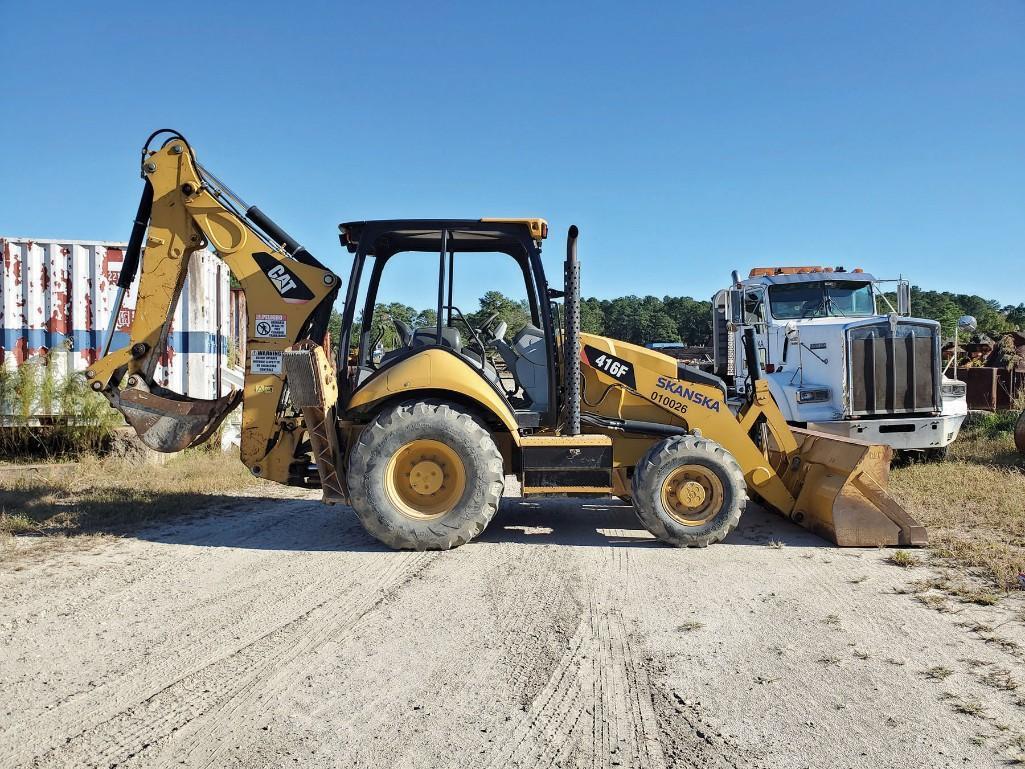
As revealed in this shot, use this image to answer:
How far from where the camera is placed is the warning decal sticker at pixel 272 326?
21.0ft

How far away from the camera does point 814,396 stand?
31.4 feet

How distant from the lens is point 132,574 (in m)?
5.38

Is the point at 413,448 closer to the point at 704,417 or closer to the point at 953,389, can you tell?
the point at 704,417

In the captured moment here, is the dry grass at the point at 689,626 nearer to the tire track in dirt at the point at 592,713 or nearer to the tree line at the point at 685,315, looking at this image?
the tire track in dirt at the point at 592,713

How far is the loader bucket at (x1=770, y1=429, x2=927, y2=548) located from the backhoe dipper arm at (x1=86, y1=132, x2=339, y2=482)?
4.42 m

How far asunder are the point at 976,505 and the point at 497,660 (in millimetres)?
5807

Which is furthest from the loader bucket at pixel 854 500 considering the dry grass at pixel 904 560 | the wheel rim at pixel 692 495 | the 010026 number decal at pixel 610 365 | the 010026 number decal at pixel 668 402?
the 010026 number decal at pixel 610 365

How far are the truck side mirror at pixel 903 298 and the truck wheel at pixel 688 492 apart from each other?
5819 millimetres

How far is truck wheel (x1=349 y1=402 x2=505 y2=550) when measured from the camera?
233 inches

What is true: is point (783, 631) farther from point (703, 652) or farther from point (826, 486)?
point (826, 486)

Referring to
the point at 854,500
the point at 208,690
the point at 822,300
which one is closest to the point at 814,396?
the point at 822,300

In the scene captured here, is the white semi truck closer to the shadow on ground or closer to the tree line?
the shadow on ground

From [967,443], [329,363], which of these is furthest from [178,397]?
[967,443]

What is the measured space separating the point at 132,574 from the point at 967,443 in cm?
1119
